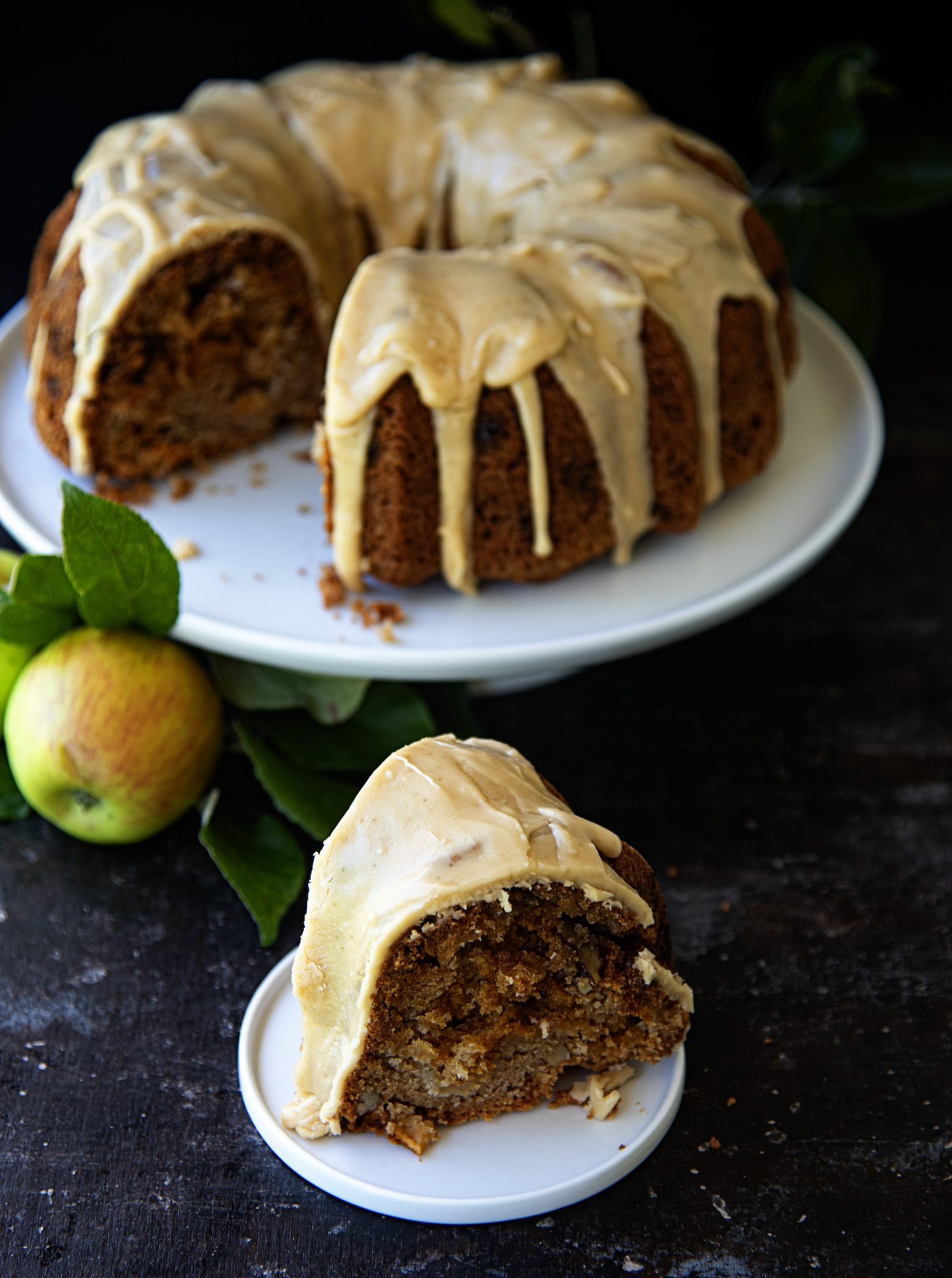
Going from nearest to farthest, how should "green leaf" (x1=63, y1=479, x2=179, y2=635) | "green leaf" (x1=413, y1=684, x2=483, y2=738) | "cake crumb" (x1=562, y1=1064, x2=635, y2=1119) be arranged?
"cake crumb" (x1=562, y1=1064, x2=635, y2=1119)
"green leaf" (x1=63, y1=479, x2=179, y2=635)
"green leaf" (x1=413, y1=684, x2=483, y2=738)

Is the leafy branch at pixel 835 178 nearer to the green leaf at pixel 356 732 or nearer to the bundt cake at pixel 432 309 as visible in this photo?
the bundt cake at pixel 432 309

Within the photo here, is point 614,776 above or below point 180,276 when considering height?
below

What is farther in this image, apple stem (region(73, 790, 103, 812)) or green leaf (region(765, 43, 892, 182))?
green leaf (region(765, 43, 892, 182))

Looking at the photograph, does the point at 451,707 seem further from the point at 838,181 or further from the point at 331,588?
the point at 838,181

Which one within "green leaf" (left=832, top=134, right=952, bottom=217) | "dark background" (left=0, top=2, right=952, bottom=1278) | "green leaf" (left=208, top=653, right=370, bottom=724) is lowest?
"dark background" (left=0, top=2, right=952, bottom=1278)

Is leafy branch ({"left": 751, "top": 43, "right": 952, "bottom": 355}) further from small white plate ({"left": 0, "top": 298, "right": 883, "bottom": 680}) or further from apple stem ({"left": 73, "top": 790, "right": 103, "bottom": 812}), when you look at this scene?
apple stem ({"left": 73, "top": 790, "right": 103, "bottom": 812})

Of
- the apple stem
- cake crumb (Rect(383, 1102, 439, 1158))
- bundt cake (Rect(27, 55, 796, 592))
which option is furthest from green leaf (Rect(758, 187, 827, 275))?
cake crumb (Rect(383, 1102, 439, 1158))

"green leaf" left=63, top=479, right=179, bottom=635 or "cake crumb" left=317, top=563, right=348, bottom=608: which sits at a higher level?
"green leaf" left=63, top=479, right=179, bottom=635

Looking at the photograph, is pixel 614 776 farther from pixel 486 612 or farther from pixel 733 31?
pixel 733 31

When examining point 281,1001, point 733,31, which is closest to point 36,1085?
point 281,1001
